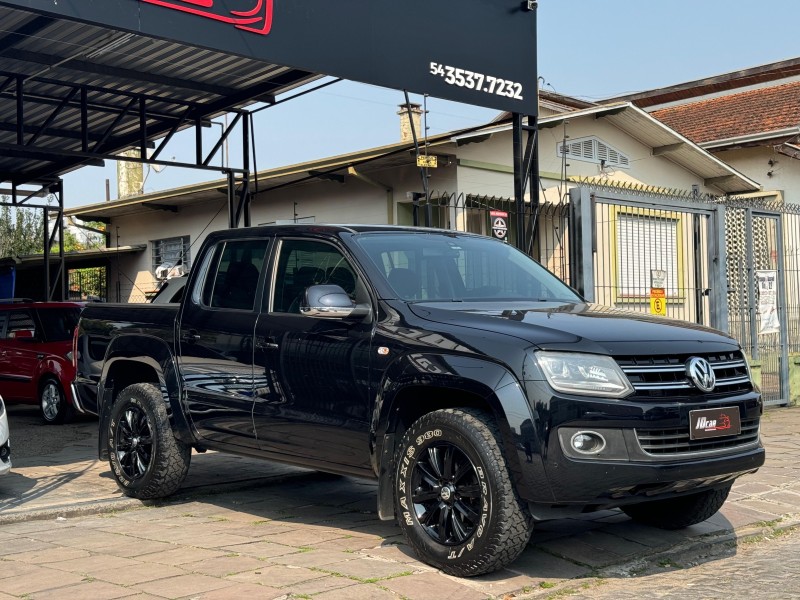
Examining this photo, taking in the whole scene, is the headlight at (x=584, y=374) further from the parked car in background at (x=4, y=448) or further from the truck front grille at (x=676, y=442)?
the parked car in background at (x=4, y=448)

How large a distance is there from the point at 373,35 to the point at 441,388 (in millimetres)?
6003

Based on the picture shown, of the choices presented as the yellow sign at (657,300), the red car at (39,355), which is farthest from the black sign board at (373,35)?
the red car at (39,355)

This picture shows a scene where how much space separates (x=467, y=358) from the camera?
5.36 m

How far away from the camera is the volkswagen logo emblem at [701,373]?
5.38 metres

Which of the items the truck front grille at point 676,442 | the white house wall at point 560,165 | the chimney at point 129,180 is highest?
the chimney at point 129,180

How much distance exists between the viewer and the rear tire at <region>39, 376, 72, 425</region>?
44.4 feet

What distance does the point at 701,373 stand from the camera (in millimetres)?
5445

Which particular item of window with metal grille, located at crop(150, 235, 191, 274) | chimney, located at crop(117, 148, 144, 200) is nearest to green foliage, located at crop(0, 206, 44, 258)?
chimney, located at crop(117, 148, 144, 200)

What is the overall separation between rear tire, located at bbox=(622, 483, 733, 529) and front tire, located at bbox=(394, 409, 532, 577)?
1.55 metres

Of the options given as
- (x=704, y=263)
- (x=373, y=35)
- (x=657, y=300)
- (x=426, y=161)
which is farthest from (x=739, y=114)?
(x=373, y=35)

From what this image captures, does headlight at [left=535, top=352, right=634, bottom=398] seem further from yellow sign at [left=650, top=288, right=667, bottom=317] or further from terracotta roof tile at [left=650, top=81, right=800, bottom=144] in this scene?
terracotta roof tile at [left=650, top=81, right=800, bottom=144]

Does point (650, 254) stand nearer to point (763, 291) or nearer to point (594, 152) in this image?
point (763, 291)

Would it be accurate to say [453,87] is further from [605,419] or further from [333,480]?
[605,419]

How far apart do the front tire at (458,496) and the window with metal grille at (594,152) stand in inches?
527
